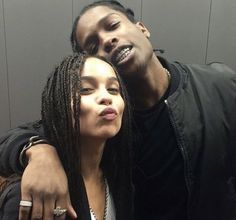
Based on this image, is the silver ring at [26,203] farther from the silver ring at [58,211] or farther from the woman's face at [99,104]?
the woman's face at [99,104]

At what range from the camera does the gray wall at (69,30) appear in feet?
5.99

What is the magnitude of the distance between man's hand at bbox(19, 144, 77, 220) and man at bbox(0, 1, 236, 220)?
39cm

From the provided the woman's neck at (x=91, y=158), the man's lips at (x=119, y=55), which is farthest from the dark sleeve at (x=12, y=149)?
the man's lips at (x=119, y=55)

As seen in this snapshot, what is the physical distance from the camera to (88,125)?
0.76 m

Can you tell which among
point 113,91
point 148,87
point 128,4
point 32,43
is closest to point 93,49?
point 148,87

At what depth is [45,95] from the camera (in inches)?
32.0

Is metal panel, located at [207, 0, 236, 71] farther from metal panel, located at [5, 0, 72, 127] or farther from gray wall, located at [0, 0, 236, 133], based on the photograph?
metal panel, located at [5, 0, 72, 127]

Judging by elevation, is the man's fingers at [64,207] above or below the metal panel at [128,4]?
below

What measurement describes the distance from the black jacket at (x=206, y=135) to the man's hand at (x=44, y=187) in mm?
454

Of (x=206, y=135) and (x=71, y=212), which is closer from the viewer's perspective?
(x=71, y=212)

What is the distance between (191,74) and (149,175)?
37 centimetres

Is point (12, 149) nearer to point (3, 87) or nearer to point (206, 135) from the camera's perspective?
point (206, 135)

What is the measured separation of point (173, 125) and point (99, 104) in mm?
374

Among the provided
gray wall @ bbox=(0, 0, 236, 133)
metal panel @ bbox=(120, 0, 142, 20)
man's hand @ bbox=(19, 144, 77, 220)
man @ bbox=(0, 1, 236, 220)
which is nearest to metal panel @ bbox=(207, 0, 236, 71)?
gray wall @ bbox=(0, 0, 236, 133)
